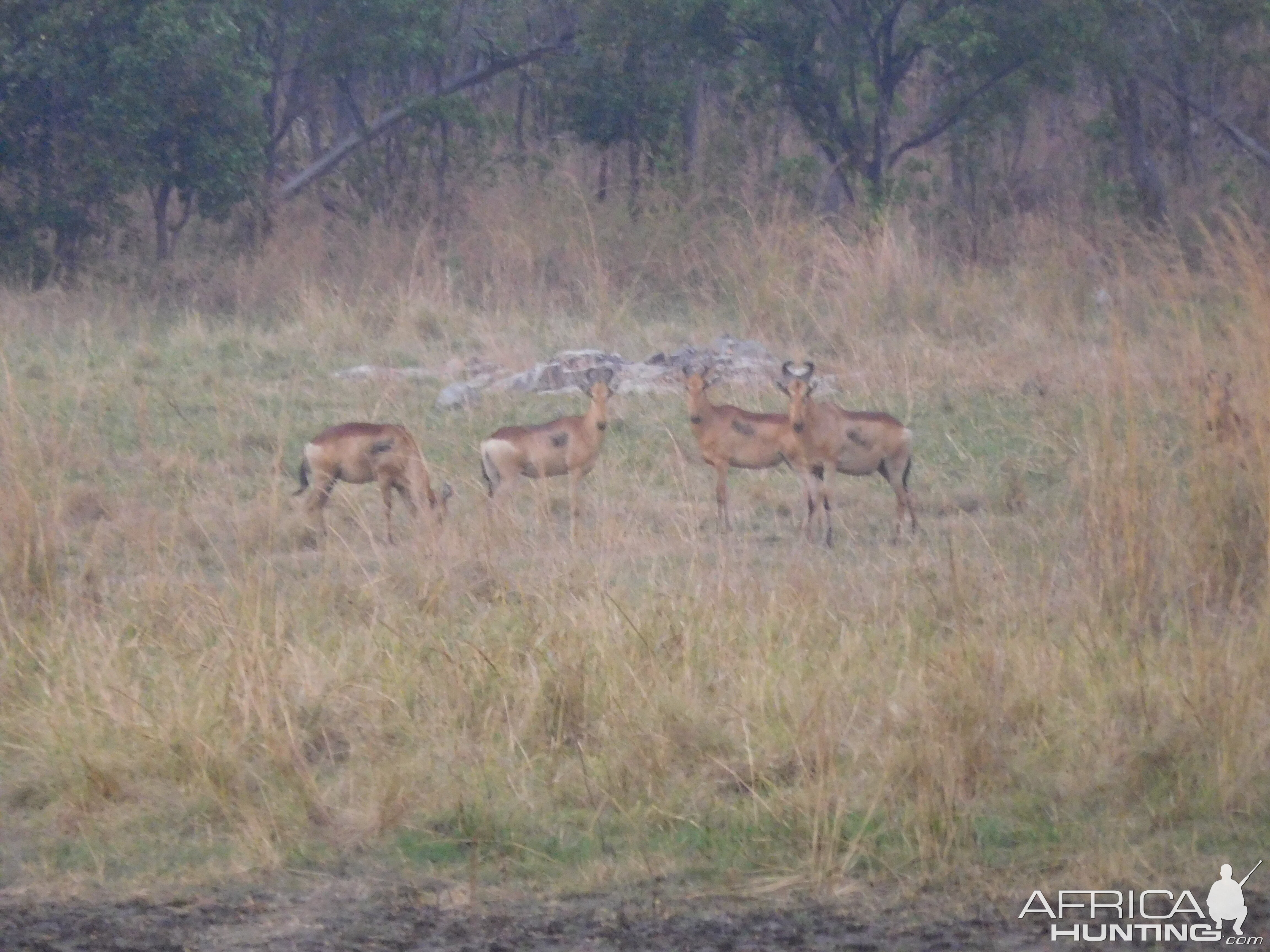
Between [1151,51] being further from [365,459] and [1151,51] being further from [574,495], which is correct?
[365,459]

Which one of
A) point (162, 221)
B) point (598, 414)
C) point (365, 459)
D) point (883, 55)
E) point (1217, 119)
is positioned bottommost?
point (365, 459)

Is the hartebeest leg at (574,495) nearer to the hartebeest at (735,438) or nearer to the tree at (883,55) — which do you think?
the hartebeest at (735,438)

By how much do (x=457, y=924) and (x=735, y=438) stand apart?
16.7 ft

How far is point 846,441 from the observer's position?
8.71 metres

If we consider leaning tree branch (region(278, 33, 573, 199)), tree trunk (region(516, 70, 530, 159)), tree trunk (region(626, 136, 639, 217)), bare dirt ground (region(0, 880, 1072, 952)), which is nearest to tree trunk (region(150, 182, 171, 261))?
leaning tree branch (region(278, 33, 573, 199))

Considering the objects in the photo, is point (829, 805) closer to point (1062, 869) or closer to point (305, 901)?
point (1062, 869)

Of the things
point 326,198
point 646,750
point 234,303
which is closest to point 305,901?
point 646,750

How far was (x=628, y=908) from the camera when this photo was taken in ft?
14.1

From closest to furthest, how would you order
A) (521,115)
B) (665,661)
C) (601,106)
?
(665,661), (601,106), (521,115)

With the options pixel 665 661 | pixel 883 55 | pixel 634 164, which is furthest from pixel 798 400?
pixel 634 164

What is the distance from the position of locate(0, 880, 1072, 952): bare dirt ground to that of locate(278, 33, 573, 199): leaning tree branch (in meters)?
17.0

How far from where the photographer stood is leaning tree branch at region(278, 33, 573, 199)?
67.8ft

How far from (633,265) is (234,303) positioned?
14.0 ft

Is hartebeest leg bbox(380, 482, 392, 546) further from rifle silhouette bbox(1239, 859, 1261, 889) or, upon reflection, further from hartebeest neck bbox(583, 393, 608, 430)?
rifle silhouette bbox(1239, 859, 1261, 889)
